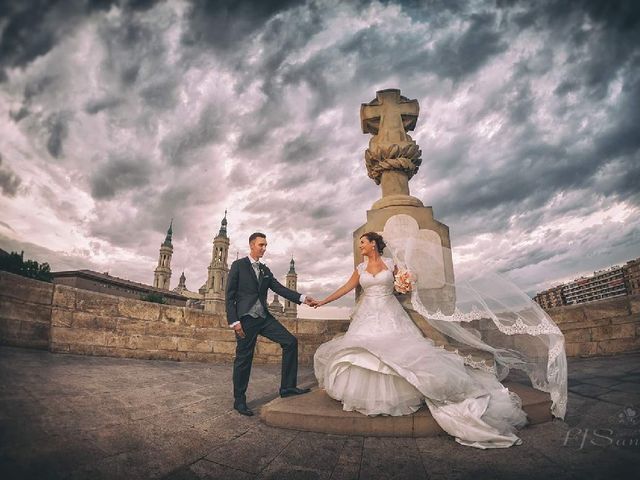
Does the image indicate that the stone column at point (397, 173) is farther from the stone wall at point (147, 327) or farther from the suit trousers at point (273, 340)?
the stone wall at point (147, 327)

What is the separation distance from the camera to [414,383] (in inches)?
86.9

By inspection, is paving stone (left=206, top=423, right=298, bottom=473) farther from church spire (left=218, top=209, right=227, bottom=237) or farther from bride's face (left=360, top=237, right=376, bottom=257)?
church spire (left=218, top=209, right=227, bottom=237)

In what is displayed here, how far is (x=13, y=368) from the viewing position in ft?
9.95

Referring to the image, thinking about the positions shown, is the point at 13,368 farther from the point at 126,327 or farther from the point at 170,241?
the point at 170,241

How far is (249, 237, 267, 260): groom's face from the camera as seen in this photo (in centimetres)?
353

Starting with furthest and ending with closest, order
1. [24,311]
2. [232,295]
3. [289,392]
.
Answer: [24,311], [232,295], [289,392]

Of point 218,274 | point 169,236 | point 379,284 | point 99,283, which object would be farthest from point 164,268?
point 379,284

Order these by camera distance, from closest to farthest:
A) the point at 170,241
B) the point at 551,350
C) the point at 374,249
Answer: the point at 551,350
the point at 374,249
the point at 170,241

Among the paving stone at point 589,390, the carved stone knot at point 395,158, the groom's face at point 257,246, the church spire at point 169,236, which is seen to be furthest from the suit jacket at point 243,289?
the church spire at point 169,236

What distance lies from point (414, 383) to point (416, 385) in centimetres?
2

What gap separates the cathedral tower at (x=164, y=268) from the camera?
241ft

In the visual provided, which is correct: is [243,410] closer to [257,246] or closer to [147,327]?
[257,246]

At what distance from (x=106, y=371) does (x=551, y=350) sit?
4.70m

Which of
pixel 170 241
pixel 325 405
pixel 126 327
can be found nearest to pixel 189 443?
pixel 325 405
